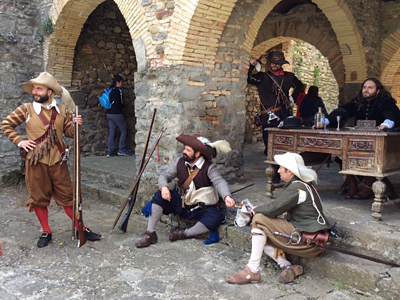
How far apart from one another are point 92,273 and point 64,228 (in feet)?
4.97

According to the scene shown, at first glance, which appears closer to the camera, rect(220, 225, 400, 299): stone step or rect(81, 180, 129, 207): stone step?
rect(220, 225, 400, 299): stone step

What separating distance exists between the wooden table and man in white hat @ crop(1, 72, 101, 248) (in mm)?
2463

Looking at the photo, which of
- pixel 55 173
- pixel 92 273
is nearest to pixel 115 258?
pixel 92 273

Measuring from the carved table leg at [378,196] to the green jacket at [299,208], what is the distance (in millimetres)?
663

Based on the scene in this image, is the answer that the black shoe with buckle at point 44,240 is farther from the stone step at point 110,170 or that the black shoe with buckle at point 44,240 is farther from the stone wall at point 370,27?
the stone wall at point 370,27

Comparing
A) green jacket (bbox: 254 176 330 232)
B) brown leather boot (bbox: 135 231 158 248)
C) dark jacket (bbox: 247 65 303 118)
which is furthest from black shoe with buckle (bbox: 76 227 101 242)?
dark jacket (bbox: 247 65 303 118)

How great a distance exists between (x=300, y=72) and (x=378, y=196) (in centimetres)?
1010

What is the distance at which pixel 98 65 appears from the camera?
8.13m

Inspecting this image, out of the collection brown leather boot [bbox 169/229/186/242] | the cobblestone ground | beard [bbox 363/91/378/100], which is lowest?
the cobblestone ground

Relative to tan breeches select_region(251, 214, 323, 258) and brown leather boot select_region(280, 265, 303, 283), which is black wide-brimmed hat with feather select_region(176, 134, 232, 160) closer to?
tan breeches select_region(251, 214, 323, 258)

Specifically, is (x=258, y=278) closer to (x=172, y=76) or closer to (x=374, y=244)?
(x=374, y=244)

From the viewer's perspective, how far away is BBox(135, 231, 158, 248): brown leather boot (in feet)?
13.0

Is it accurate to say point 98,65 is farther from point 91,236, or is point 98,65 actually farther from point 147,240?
point 147,240

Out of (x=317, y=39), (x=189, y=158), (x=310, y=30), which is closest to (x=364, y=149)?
(x=189, y=158)
